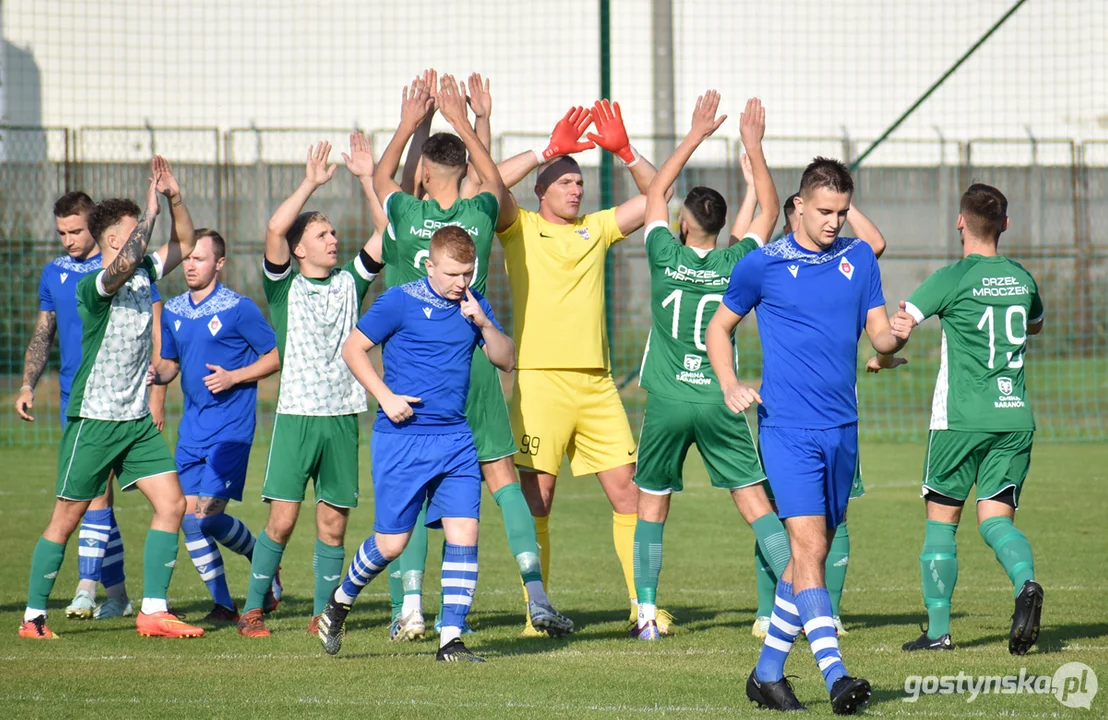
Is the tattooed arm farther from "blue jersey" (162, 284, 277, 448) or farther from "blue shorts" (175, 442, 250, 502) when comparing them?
"blue shorts" (175, 442, 250, 502)

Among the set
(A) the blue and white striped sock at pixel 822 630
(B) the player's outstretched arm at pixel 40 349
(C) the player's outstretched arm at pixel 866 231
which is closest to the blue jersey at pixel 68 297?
(B) the player's outstretched arm at pixel 40 349

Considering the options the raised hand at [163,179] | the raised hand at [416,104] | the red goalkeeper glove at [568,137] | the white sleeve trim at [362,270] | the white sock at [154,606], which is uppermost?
the raised hand at [416,104]

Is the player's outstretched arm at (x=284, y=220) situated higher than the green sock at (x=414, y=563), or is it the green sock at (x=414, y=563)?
the player's outstretched arm at (x=284, y=220)

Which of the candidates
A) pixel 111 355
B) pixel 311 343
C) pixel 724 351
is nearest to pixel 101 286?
pixel 111 355

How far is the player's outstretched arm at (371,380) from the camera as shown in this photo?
20.1 feet

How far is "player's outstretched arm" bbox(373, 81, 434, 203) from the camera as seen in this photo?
7426mm

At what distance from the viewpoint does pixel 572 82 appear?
18453mm

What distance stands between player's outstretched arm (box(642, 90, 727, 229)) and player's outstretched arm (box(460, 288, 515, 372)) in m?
1.31

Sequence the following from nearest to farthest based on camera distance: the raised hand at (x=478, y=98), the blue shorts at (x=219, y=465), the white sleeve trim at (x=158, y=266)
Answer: the white sleeve trim at (x=158, y=266)
the raised hand at (x=478, y=98)
the blue shorts at (x=219, y=465)

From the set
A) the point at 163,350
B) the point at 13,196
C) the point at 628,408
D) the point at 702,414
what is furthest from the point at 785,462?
the point at 13,196

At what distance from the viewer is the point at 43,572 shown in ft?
23.9

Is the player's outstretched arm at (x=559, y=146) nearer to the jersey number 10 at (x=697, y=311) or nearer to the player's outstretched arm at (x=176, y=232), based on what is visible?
the jersey number 10 at (x=697, y=311)

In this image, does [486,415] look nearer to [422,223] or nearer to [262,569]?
[422,223]

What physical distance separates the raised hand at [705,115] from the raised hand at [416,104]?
1538 millimetres
